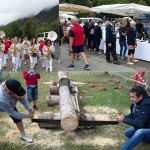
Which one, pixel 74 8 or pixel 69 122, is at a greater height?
pixel 74 8

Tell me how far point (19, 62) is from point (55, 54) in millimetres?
283

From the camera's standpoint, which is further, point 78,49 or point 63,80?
point 63,80

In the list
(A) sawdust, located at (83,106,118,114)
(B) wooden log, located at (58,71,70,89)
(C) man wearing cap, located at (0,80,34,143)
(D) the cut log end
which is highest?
(C) man wearing cap, located at (0,80,34,143)

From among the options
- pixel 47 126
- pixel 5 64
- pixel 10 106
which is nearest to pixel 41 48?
pixel 5 64

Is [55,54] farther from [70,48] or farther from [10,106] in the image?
[10,106]

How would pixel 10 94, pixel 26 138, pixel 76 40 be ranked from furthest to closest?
pixel 26 138 < pixel 10 94 < pixel 76 40

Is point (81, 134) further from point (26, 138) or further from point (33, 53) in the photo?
point (33, 53)

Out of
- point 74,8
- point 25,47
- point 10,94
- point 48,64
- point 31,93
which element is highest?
point 74,8

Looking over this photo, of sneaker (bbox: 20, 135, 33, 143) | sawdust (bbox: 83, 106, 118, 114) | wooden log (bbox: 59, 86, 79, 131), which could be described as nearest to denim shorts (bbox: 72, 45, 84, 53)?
wooden log (bbox: 59, 86, 79, 131)

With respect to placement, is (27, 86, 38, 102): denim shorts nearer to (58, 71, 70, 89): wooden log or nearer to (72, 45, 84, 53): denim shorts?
(58, 71, 70, 89): wooden log

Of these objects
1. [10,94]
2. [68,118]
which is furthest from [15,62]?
[68,118]

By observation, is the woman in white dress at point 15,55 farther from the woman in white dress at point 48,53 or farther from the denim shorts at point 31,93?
the denim shorts at point 31,93

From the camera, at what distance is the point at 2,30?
55.9 inches

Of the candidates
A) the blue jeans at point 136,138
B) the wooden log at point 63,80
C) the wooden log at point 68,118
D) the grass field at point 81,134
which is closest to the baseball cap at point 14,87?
the wooden log at point 68,118
